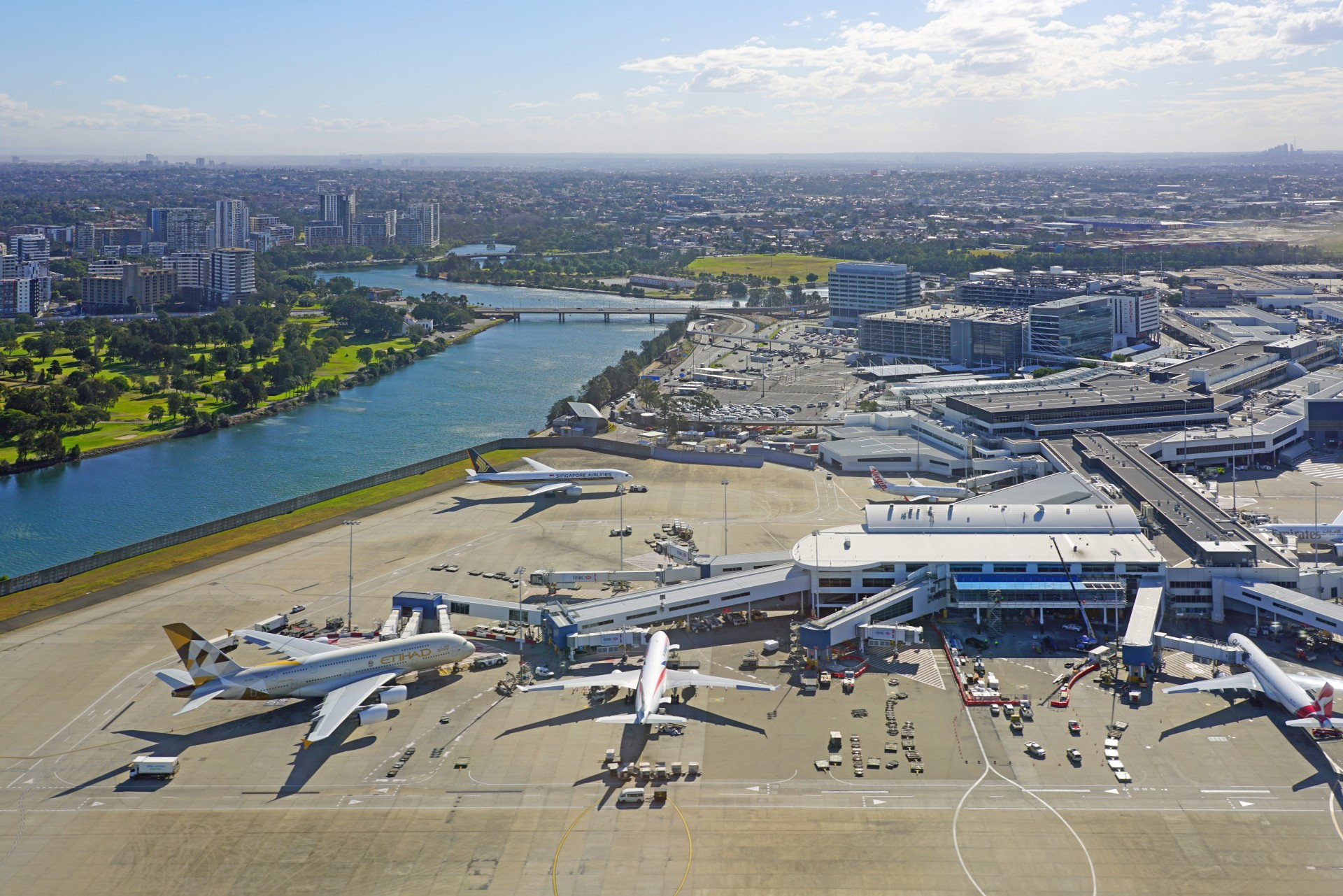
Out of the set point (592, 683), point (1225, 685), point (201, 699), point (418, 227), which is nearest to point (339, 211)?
point (418, 227)

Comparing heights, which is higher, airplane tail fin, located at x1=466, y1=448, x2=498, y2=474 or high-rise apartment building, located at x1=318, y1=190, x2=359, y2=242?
high-rise apartment building, located at x1=318, y1=190, x2=359, y2=242

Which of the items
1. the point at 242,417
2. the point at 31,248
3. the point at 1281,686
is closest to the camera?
the point at 1281,686

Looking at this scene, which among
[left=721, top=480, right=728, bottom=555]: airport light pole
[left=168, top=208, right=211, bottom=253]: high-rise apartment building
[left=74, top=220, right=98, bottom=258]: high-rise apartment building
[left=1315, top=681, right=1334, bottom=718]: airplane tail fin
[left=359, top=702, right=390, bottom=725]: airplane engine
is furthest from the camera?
[left=168, top=208, right=211, bottom=253]: high-rise apartment building

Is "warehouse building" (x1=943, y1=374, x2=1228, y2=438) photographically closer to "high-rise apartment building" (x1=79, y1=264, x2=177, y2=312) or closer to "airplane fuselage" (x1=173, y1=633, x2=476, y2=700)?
"airplane fuselage" (x1=173, y1=633, x2=476, y2=700)

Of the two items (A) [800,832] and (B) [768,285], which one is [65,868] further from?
(B) [768,285]

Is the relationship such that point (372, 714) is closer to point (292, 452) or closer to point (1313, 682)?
point (1313, 682)

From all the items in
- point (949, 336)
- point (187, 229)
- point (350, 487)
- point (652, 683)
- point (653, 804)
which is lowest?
point (653, 804)

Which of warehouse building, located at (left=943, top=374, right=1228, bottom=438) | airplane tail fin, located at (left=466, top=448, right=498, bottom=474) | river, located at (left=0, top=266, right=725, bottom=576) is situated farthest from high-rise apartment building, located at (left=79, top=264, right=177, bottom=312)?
warehouse building, located at (left=943, top=374, right=1228, bottom=438)
